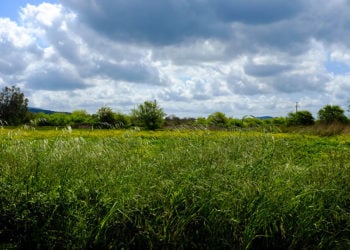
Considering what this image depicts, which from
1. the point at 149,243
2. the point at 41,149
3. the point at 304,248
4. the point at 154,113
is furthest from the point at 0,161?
the point at 154,113

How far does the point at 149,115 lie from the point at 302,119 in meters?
10.5

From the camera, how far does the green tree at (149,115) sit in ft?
85.1

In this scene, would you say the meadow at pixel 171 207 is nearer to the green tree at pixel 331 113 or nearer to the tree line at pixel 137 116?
the tree line at pixel 137 116

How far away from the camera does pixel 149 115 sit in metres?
25.8

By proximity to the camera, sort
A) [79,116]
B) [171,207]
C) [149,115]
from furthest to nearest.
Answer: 1. [79,116]
2. [149,115]
3. [171,207]

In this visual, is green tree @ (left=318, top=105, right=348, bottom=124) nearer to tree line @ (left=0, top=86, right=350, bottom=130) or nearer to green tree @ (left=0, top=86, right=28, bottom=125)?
tree line @ (left=0, top=86, right=350, bottom=130)

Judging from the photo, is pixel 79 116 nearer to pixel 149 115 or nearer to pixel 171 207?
pixel 149 115

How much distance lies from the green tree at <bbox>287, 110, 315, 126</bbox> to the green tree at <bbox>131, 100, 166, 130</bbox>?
900 centimetres

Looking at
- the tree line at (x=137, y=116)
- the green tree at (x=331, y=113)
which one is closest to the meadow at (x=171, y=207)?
the tree line at (x=137, y=116)

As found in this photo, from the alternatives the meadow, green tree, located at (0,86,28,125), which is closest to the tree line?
green tree, located at (0,86,28,125)

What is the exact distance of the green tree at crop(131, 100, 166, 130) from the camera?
2595 centimetres

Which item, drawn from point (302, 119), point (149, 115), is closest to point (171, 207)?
point (149, 115)

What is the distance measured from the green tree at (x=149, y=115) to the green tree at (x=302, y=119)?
29.5ft

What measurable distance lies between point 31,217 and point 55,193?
0.34 m
